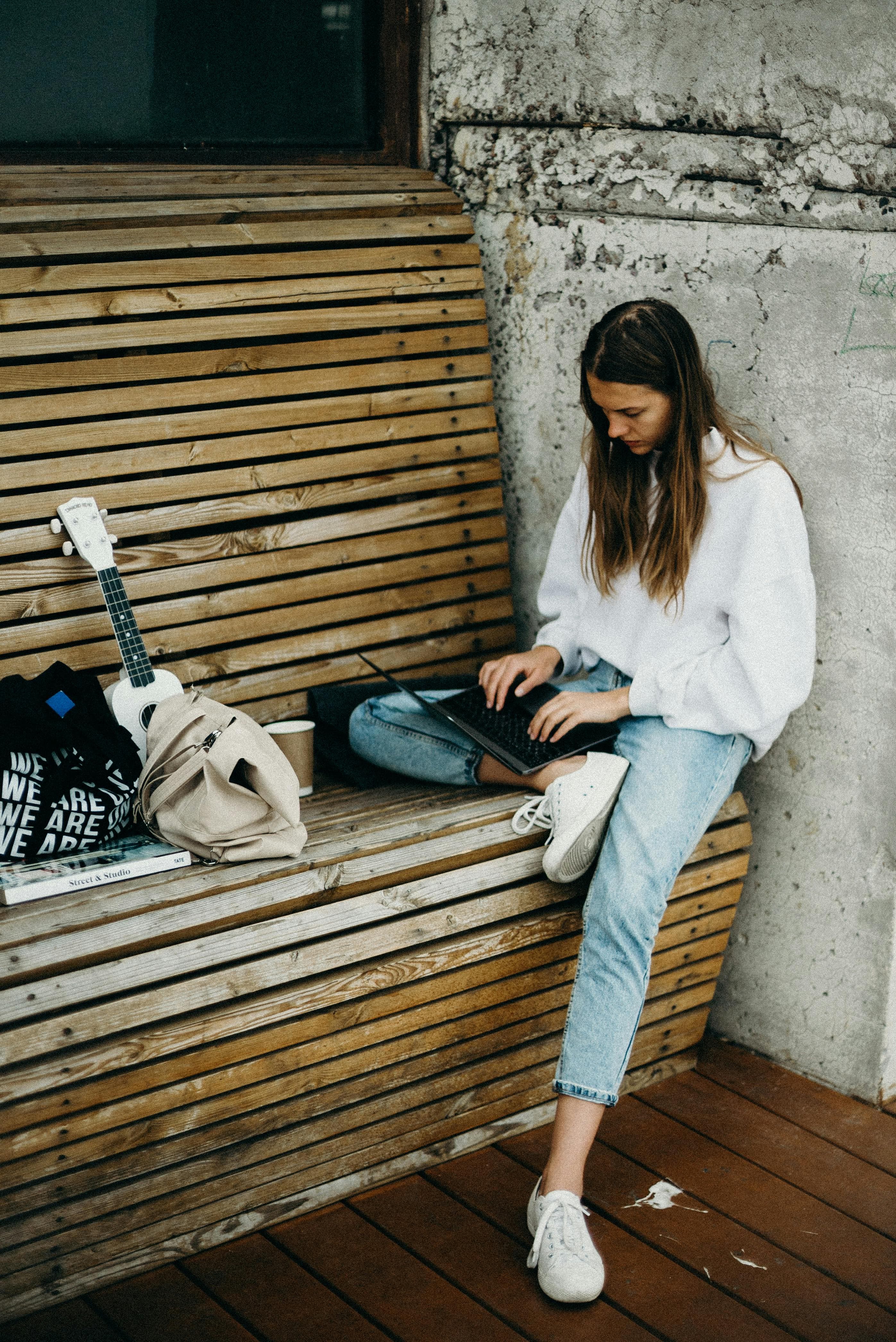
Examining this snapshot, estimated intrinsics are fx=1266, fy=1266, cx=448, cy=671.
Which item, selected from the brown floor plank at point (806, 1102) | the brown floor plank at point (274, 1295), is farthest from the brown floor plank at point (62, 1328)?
the brown floor plank at point (806, 1102)

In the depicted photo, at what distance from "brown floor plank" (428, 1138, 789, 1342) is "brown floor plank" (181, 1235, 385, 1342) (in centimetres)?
39

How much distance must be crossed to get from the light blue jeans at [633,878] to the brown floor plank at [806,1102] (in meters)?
0.52

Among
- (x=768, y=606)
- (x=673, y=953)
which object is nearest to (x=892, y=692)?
(x=768, y=606)

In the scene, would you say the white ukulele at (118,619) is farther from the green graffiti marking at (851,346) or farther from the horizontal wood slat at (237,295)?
the green graffiti marking at (851,346)

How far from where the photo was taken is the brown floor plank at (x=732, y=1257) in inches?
90.4

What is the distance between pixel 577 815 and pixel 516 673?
1.52 feet

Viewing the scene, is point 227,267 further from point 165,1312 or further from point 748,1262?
point 748,1262

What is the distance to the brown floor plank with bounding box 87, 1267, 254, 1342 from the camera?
223 cm

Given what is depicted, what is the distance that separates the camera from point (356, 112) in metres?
3.62

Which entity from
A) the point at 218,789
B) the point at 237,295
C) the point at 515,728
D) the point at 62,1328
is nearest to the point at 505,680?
the point at 515,728

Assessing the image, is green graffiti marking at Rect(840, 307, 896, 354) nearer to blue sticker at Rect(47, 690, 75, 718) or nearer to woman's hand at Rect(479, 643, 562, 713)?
woman's hand at Rect(479, 643, 562, 713)

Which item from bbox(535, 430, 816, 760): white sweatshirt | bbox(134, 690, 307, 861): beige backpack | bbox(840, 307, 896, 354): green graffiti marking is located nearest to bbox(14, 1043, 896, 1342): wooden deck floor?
bbox(134, 690, 307, 861): beige backpack

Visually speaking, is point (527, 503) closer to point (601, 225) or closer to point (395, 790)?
point (601, 225)

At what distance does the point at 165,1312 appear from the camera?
2.29 meters
